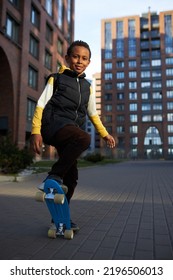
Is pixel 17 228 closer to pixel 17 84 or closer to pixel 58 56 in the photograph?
pixel 17 84

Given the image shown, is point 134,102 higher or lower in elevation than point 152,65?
lower

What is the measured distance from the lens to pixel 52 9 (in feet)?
126

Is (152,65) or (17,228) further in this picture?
(152,65)

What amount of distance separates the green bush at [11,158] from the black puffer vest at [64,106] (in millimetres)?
8157

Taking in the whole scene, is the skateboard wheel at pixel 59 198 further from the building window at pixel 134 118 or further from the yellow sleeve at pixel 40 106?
the building window at pixel 134 118

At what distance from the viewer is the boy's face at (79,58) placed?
3250 millimetres

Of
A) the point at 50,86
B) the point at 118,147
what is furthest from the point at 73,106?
the point at 118,147

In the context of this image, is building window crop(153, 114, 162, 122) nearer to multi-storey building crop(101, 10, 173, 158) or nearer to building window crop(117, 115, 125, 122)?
multi-storey building crop(101, 10, 173, 158)

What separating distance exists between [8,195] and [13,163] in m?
4.26

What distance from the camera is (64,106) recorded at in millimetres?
3092

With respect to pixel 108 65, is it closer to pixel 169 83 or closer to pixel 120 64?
pixel 120 64

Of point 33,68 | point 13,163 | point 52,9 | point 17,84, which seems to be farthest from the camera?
point 52,9

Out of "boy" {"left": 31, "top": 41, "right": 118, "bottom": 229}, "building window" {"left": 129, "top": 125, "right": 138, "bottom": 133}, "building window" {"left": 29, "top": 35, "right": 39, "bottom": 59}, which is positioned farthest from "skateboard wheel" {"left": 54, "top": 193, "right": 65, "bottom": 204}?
"building window" {"left": 129, "top": 125, "right": 138, "bottom": 133}

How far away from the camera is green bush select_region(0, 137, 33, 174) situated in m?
10.9
